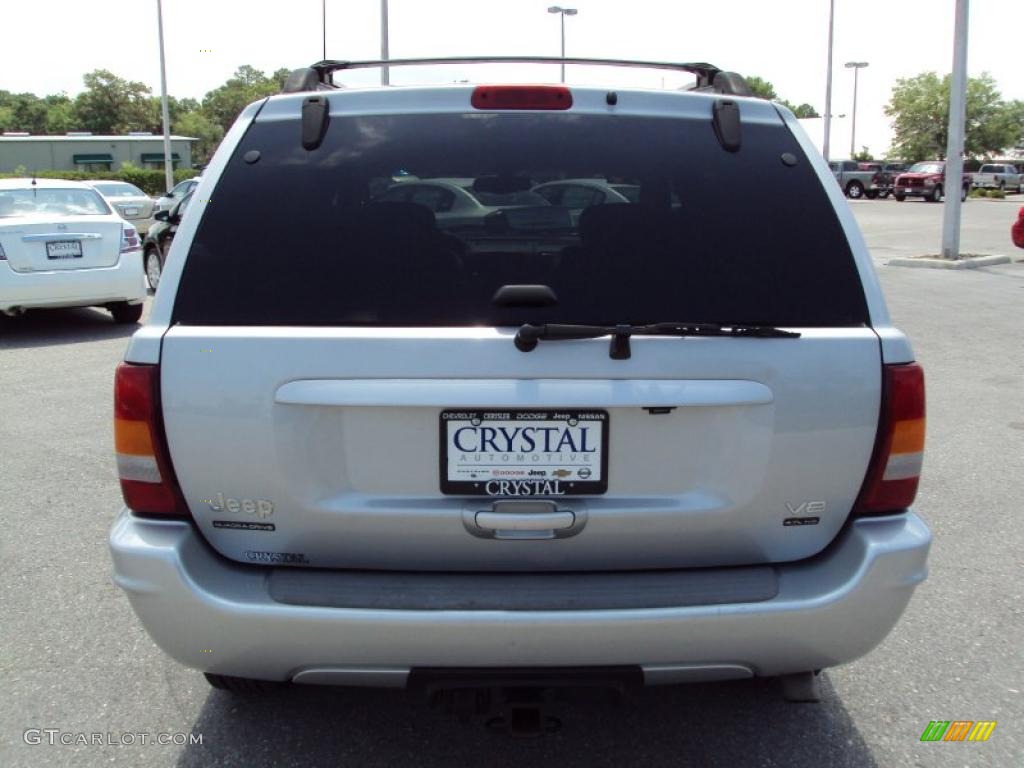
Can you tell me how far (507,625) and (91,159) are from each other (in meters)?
69.5

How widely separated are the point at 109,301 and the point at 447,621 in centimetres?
984

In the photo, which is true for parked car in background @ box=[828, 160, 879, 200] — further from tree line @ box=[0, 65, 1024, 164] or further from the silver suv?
the silver suv

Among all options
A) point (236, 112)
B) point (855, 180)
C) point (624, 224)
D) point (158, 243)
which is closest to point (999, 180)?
point (855, 180)

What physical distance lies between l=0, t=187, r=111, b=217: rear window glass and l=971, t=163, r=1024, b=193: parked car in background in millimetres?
54525

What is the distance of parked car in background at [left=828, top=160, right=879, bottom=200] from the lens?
49844mm

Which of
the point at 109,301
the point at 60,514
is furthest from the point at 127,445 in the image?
the point at 109,301

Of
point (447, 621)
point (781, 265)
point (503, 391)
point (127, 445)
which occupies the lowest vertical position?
point (447, 621)

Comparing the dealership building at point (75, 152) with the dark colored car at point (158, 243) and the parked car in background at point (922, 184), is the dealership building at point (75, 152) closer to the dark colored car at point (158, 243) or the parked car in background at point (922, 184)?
the parked car in background at point (922, 184)

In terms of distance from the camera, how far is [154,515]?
262 centimetres

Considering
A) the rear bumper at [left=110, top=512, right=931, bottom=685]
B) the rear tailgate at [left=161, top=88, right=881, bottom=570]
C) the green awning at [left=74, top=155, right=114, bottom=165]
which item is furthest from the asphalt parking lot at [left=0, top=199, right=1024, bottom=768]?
the green awning at [left=74, top=155, right=114, bottom=165]

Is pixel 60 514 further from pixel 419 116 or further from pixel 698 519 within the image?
pixel 698 519

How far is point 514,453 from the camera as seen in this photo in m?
2.50

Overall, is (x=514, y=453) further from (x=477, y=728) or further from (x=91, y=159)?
(x=91, y=159)

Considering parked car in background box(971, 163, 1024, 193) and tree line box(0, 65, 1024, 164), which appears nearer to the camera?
parked car in background box(971, 163, 1024, 193)
